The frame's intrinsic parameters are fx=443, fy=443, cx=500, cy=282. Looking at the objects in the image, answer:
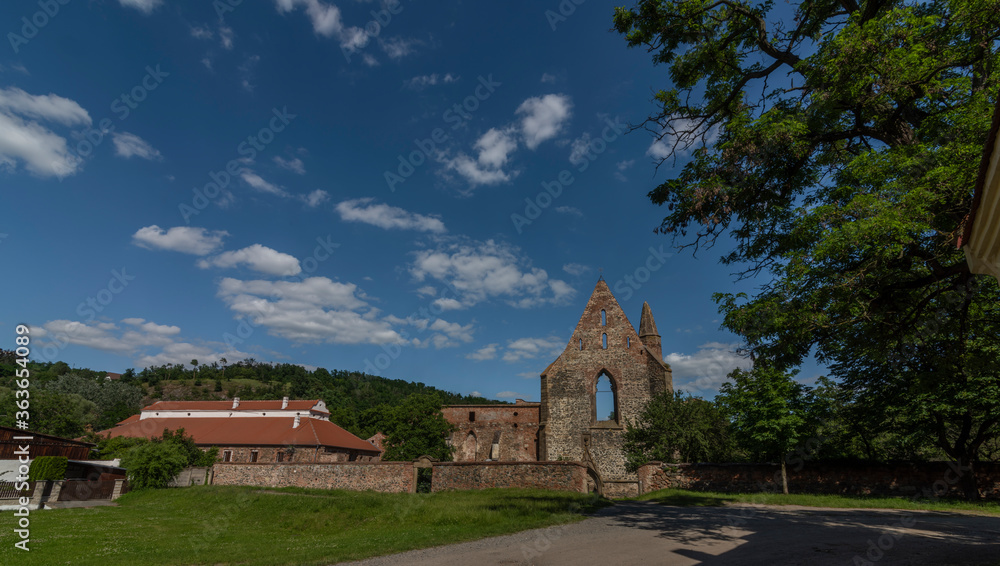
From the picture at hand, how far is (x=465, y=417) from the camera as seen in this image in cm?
3572

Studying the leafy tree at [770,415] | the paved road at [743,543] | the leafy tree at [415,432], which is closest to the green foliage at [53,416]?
the leafy tree at [415,432]

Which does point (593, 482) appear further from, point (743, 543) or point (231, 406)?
point (231, 406)

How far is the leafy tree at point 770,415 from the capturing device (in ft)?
60.7

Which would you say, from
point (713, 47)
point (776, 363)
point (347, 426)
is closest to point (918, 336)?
point (776, 363)

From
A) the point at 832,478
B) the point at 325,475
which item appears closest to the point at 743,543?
the point at 832,478

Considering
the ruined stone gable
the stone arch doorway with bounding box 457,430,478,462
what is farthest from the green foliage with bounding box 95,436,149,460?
the ruined stone gable

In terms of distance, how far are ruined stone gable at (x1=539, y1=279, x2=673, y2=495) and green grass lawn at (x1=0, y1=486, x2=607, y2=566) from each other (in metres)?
14.0

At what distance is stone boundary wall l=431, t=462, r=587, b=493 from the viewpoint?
17.9m

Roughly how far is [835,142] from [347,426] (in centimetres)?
5920

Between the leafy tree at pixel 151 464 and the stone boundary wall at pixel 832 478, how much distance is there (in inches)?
1056

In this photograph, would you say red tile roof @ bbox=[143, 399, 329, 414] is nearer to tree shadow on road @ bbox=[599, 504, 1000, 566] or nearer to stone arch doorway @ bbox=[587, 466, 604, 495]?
stone arch doorway @ bbox=[587, 466, 604, 495]

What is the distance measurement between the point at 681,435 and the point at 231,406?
46.9 meters

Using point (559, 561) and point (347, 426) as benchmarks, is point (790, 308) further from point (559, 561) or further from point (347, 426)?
point (347, 426)

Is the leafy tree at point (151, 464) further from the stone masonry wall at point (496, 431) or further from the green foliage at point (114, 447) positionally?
the stone masonry wall at point (496, 431)
